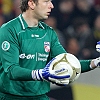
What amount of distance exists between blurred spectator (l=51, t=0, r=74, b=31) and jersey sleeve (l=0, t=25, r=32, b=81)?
426cm

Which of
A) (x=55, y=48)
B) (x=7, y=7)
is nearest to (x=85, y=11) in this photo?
(x=7, y=7)

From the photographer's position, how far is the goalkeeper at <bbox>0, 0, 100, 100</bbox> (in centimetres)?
454

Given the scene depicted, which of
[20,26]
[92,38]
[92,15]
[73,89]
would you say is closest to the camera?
[20,26]

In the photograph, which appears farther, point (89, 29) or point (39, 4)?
point (89, 29)

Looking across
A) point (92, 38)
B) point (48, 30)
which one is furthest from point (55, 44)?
point (92, 38)

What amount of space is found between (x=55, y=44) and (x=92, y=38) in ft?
11.9

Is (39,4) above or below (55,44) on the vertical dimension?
above

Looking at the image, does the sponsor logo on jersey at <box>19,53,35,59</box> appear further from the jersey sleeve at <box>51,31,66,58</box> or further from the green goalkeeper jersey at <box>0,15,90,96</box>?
the jersey sleeve at <box>51,31,66,58</box>

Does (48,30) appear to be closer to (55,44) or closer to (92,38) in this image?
(55,44)

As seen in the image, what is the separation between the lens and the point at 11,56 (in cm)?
445

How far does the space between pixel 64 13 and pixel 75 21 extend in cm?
26

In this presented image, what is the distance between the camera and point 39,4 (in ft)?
15.5

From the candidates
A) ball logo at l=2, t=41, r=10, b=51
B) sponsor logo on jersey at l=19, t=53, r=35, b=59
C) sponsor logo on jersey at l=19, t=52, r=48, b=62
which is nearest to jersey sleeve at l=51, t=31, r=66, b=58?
sponsor logo on jersey at l=19, t=52, r=48, b=62

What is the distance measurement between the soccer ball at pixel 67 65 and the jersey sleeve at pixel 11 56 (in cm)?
25
